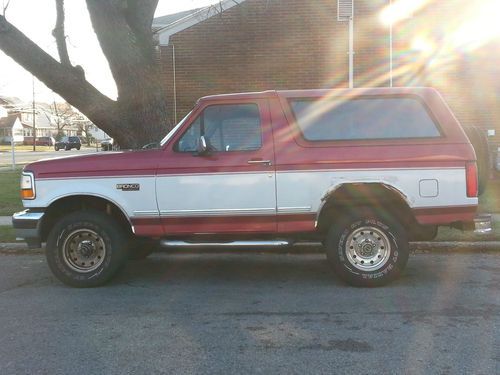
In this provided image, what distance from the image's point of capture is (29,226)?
215 inches

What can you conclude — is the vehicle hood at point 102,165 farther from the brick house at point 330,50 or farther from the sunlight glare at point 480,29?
the sunlight glare at point 480,29

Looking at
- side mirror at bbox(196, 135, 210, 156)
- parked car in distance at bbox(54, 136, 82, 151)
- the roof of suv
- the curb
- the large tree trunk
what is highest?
parked car in distance at bbox(54, 136, 82, 151)

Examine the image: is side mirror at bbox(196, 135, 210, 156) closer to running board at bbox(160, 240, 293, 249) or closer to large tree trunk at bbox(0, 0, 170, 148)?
running board at bbox(160, 240, 293, 249)

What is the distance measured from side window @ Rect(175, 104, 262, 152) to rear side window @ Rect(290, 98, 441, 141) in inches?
19.4

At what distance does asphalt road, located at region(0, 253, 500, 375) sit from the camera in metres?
3.60

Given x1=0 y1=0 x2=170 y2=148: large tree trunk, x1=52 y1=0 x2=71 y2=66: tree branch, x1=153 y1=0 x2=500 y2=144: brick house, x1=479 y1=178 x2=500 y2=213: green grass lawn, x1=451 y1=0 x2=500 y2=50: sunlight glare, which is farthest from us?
x1=451 y1=0 x2=500 y2=50: sunlight glare

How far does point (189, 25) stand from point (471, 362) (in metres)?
10.9

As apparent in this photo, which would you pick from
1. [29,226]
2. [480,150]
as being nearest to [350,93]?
[480,150]

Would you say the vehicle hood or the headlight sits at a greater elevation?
the vehicle hood

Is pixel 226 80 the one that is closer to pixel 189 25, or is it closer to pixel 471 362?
pixel 189 25

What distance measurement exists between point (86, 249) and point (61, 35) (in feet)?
18.0

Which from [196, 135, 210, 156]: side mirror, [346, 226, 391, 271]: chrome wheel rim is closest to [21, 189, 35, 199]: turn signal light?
[196, 135, 210, 156]: side mirror

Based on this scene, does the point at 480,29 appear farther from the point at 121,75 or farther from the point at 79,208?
the point at 79,208

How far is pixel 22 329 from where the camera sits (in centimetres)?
436
